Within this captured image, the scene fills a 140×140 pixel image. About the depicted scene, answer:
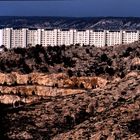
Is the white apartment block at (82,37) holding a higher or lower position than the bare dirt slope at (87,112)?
higher

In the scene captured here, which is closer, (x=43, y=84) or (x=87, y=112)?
(x=87, y=112)

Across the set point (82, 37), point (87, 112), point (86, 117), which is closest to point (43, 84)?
point (87, 112)

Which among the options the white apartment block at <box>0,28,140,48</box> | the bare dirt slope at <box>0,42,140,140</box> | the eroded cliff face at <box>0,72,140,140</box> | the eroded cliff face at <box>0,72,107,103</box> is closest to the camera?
the eroded cliff face at <box>0,72,140,140</box>

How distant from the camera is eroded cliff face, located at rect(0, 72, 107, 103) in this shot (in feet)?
123

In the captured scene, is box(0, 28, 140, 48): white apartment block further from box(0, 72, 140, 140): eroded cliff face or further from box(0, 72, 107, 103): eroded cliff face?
box(0, 72, 140, 140): eroded cliff face

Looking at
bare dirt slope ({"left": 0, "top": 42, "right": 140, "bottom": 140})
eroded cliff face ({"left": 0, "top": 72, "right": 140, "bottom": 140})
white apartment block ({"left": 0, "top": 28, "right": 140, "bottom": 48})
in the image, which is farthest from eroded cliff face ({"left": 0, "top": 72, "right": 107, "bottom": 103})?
white apartment block ({"left": 0, "top": 28, "right": 140, "bottom": 48})

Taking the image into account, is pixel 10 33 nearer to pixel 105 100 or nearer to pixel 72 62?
pixel 72 62

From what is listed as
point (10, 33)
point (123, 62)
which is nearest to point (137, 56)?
point (123, 62)

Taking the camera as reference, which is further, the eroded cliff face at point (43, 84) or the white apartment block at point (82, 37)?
the white apartment block at point (82, 37)

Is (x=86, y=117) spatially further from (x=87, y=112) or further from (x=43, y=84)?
(x=43, y=84)

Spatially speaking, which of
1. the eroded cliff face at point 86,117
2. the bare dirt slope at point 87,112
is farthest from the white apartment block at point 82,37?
the eroded cliff face at point 86,117

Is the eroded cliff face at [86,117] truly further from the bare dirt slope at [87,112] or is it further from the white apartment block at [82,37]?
the white apartment block at [82,37]

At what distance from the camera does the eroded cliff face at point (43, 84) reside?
37.3 metres

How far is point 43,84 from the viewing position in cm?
3891
